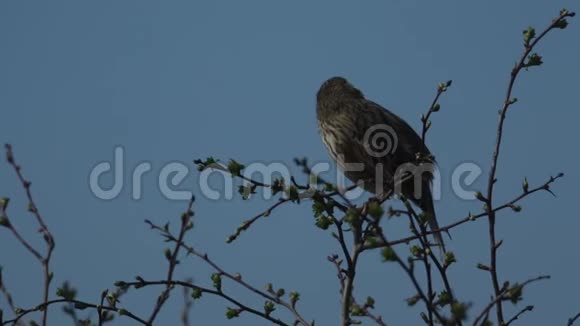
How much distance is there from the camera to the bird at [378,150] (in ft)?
22.1

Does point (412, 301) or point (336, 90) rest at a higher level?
point (336, 90)

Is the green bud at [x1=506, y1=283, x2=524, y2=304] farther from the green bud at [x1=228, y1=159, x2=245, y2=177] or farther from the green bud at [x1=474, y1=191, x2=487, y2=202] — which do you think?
the green bud at [x1=228, y1=159, x2=245, y2=177]

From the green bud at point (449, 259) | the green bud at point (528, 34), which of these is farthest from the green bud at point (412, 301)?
the green bud at point (528, 34)

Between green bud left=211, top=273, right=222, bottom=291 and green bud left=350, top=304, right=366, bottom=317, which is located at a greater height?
green bud left=211, top=273, right=222, bottom=291

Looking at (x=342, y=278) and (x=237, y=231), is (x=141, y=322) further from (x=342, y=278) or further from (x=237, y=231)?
(x=342, y=278)

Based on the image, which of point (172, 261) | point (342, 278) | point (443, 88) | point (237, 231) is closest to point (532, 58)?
point (443, 88)

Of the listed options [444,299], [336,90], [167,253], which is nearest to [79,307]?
[167,253]

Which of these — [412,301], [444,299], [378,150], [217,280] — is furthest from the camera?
[378,150]

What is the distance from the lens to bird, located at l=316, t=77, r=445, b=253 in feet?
22.1

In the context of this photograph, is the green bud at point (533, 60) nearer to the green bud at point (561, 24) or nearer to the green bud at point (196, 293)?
the green bud at point (561, 24)

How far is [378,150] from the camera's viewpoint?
683cm

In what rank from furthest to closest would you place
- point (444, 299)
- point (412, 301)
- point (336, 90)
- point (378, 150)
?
point (336, 90) < point (378, 150) < point (444, 299) < point (412, 301)

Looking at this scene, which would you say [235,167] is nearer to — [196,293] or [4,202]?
[196,293]

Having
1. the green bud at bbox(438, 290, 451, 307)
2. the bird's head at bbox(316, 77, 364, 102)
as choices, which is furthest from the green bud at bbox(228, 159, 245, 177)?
the bird's head at bbox(316, 77, 364, 102)
